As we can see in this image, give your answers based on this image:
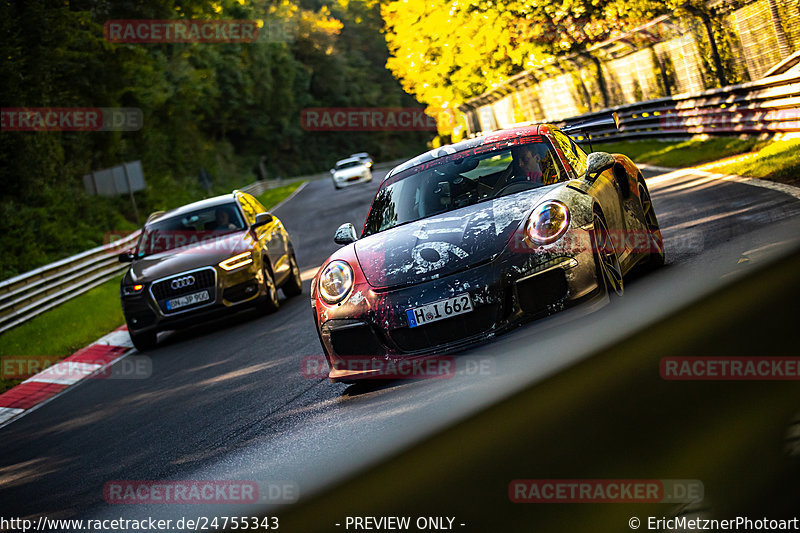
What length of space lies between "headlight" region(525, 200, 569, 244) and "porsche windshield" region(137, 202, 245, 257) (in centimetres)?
687

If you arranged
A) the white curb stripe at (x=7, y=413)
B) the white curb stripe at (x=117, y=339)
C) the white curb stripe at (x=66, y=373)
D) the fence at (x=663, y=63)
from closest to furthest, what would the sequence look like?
1. the white curb stripe at (x=7, y=413)
2. the white curb stripe at (x=66, y=373)
3. the white curb stripe at (x=117, y=339)
4. the fence at (x=663, y=63)

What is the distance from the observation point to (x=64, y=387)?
33.8 ft

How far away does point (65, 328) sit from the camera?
14727 millimetres

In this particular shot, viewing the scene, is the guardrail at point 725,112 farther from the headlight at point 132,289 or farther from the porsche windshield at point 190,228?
the headlight at point 132,289

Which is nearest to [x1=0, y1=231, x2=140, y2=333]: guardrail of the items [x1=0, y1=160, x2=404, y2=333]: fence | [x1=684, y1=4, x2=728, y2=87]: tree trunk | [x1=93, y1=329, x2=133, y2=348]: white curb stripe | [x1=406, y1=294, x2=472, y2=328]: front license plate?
[x1=0, y1=160, x2=404, y2=333]: fence

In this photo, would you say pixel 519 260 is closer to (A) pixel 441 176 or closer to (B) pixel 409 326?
(B) pixel 409 326

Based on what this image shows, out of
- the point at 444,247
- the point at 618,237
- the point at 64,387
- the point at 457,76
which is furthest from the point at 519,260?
the point at 457,76

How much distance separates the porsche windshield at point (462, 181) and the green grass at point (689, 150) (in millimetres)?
9657

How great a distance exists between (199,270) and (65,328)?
4.90 metres

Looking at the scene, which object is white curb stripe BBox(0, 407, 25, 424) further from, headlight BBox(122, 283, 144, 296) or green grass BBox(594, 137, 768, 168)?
green grass BBox(594, 137, 768, 168)

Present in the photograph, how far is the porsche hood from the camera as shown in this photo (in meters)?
5.26

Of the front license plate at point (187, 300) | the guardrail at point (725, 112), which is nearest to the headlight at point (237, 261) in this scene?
the front license plate at point (187, 300)

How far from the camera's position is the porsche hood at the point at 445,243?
5258mm

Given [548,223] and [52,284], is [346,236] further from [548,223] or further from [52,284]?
[52,284]
